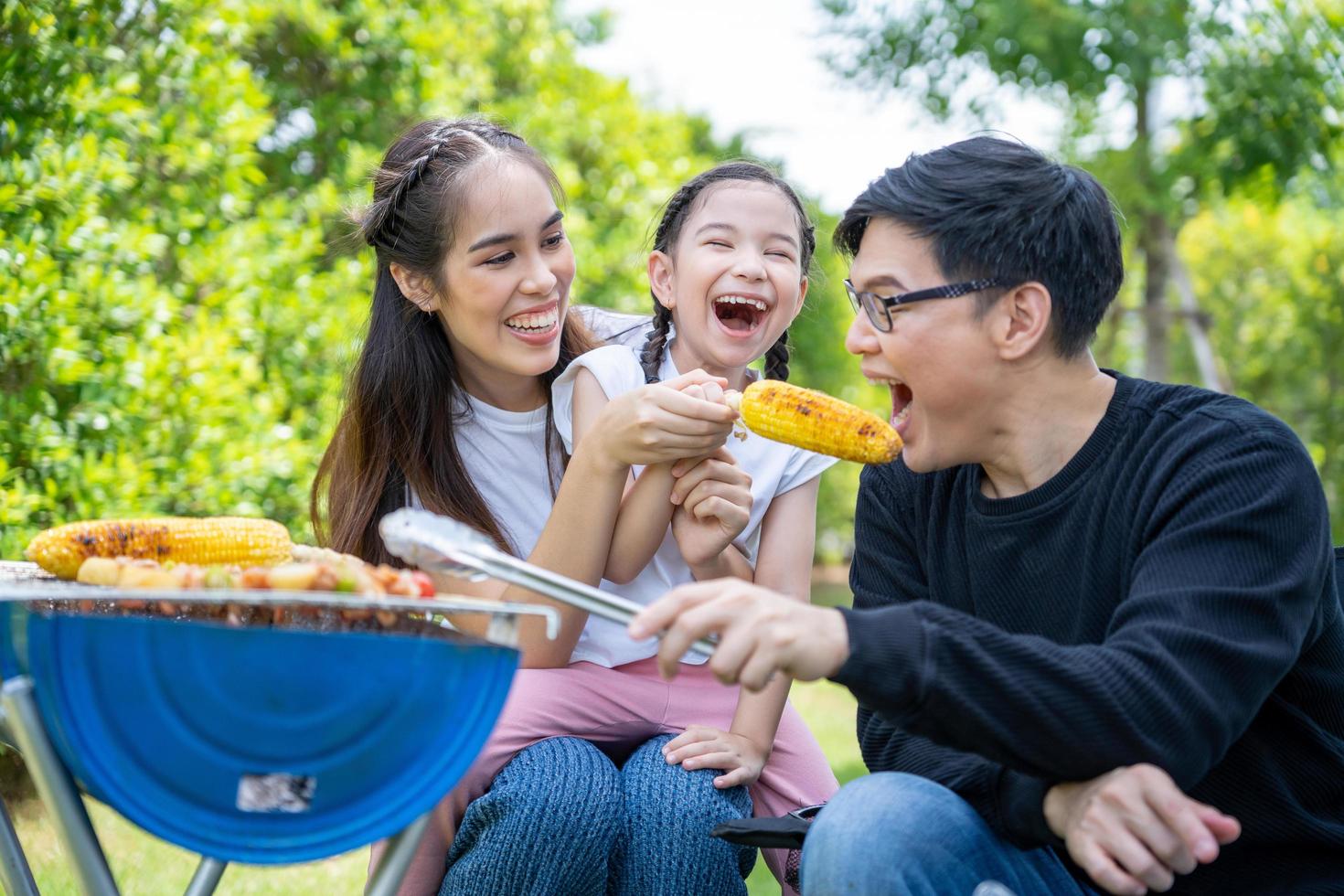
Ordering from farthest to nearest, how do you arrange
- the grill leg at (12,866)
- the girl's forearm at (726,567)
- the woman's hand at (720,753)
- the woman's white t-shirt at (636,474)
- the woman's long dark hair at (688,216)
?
the woman's long dark hair at (688,216) → the woman's white t-shirt at (636,474) → the girl's forearm at (726,567) → the woman's hand at (720,753) → the grill leg at (12,866)

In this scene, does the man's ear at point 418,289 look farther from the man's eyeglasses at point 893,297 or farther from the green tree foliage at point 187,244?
the man's eyeglasses at point 893,297

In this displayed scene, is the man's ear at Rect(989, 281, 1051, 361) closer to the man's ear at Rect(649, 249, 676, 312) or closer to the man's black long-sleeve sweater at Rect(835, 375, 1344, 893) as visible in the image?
the man's black long-sleeve sweater at Rect(835, 375, 1344, 893)

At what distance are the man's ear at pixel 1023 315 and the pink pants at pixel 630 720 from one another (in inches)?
39.9

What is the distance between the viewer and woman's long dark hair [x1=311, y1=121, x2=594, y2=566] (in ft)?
9.32

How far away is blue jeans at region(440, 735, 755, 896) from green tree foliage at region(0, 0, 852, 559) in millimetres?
1491

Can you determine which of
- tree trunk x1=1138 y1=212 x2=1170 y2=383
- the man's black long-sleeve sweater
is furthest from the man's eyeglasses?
tree trunk x1=1138 y1=212 x2=1170 y2=383

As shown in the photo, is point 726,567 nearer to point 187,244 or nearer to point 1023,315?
point 1023,315

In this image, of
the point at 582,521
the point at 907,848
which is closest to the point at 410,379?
the point at 582,521

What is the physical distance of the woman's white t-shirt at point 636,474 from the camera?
2795 mm

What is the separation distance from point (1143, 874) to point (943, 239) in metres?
1.04

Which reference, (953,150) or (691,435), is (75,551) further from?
(953,150)

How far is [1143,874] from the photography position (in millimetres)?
1716

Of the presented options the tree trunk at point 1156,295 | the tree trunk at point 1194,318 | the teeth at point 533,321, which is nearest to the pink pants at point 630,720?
the teeth at point 533,321

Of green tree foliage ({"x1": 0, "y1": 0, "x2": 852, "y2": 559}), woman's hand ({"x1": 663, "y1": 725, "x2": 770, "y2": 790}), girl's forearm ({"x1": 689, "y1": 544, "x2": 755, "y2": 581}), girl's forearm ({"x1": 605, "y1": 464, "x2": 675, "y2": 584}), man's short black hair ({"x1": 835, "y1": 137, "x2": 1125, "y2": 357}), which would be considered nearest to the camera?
man's short black hair ({"x1": 835, "y1": 137, "x2": 1125, "y2": 357})
